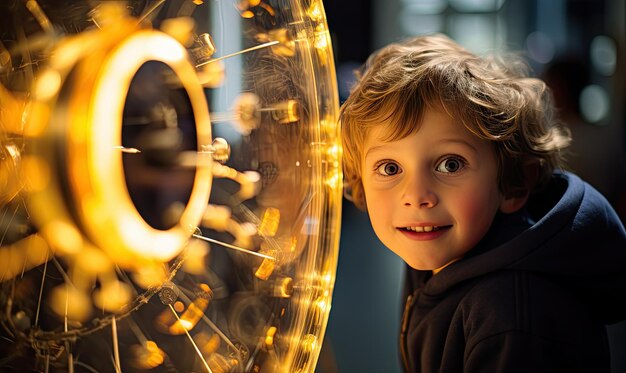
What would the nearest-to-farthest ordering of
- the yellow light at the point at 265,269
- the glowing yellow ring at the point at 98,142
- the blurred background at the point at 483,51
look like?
the glowing yellow ring at the point at 98,142
the yellow light at the point at 265,269
the blurred background at the point at 483,51

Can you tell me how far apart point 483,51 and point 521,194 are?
251mm

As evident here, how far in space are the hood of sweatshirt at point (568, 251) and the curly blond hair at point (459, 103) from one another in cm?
5

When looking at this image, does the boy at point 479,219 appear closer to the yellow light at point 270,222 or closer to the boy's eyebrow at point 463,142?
the boy's eyebrow at point 463,142

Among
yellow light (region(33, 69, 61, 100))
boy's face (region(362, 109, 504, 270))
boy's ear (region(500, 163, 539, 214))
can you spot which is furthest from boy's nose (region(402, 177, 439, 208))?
yellow light (region(33, 69, 61, 100))

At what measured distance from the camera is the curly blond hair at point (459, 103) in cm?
72

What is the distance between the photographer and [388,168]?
0.76 meters

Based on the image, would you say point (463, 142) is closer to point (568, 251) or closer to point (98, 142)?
point (568, 251)

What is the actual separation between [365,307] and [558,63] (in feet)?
6.76

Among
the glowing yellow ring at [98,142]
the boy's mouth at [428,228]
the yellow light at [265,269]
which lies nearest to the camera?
the glowing yellow ring at [98,142]

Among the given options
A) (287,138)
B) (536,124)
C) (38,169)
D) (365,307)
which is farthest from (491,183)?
(365,307)

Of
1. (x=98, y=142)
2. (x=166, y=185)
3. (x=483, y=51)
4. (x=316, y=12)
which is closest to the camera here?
(x=98, y=142)

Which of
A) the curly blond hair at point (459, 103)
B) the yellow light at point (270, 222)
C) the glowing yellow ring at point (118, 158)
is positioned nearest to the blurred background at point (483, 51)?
the curly blond hair at point (459, 103)

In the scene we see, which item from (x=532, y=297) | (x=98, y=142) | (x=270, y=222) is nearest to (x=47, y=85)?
(x=98, y=142)

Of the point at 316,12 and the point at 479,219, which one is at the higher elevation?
the point at 316,12
